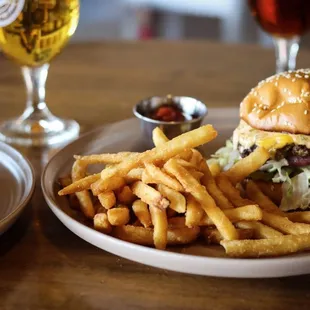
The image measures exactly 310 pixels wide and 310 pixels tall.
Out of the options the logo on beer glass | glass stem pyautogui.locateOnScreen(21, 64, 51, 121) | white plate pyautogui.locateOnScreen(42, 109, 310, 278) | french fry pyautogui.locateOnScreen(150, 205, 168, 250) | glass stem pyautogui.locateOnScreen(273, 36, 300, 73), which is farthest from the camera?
glass stem pyautogui.locateOnScreen(273, 36, 300, 73)

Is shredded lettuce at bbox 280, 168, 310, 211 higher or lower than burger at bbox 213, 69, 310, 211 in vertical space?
lower

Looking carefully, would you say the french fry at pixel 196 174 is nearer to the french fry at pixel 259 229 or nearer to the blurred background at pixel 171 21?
the french fry at pixel 259 229

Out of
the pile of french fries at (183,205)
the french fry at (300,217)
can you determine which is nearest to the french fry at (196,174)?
the pile of french fries at (183,205)

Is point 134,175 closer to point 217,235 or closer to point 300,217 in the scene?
point 217,235

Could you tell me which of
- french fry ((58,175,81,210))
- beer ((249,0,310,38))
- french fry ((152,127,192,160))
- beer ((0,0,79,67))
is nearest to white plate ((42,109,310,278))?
french fry ((58,175,81,210))

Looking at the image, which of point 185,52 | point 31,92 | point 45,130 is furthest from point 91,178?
point 185,52

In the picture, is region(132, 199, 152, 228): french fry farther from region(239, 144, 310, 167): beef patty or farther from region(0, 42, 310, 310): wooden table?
region(239, 144, 310, 167): beef patty

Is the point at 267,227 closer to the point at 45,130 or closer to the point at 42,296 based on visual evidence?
the point at 42,296
